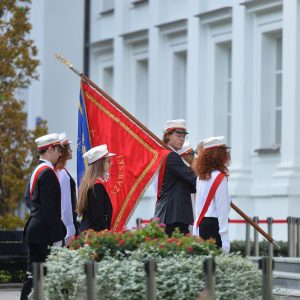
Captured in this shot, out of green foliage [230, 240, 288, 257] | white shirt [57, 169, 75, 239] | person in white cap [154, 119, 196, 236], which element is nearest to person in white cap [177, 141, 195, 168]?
person in white cap [154, 119, 196, 236]

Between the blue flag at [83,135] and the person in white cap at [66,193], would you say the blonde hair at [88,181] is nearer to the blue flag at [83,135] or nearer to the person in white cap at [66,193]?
the person in white cap at [66,193]

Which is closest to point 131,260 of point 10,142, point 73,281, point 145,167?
point 73,281

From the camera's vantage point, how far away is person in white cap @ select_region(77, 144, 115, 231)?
1348cm

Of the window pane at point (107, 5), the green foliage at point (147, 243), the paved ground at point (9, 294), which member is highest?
the window pane at point (107, 5)

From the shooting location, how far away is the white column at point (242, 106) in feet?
90.5

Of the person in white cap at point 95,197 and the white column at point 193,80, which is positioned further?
the white column at point 193,80

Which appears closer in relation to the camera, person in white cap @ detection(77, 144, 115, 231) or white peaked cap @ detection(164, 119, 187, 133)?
person in white cap @ detection(77, 144, 115, 231)

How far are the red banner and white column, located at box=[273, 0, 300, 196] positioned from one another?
408 inches

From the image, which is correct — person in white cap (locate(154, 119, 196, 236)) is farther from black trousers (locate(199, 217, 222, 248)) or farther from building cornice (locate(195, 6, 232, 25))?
building cornice (locate(195, 6, 232, 25))

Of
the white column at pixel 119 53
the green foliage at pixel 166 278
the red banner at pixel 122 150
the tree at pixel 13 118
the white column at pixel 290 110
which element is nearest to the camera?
the green foliage at pixel 166 278

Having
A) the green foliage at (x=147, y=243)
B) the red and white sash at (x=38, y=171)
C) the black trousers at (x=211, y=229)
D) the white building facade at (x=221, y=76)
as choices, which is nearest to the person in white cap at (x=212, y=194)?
the black trousers at (x=211, y=229)

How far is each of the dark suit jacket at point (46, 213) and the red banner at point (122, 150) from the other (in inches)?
44.8

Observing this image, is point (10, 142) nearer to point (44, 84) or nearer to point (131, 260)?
point (44, 84)

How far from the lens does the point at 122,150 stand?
608 inches
